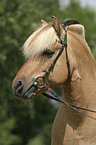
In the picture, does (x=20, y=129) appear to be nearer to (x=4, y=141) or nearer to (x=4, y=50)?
(x=4, y=141)

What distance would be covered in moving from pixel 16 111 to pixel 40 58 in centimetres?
1447

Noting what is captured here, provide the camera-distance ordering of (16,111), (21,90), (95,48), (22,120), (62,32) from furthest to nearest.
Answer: (22,120) → (16,111) → (95,48) → (62,32) → (21,90)

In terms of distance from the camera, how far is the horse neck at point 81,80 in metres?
2.98

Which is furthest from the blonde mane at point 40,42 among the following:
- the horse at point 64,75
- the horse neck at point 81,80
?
the horse neck at point 81,80

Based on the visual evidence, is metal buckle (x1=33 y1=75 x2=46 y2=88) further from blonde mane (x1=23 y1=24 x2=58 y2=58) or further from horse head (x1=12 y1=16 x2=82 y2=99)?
blonde mane (x1=23 y1=24 x2=58 y2=58)

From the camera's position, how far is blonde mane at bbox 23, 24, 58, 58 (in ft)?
9.37

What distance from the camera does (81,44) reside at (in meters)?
3.11

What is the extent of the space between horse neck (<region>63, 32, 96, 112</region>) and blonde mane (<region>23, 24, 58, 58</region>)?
0.28 m

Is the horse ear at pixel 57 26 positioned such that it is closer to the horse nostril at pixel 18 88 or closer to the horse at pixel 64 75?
the horse at pixel 64 75

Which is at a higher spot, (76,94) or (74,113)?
(76,94)

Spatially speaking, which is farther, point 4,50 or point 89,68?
point 4,50

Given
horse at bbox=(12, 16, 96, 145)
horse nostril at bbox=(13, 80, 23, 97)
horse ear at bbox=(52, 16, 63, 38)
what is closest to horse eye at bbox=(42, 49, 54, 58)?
horse at bbox=(12, 16, 96, 145)

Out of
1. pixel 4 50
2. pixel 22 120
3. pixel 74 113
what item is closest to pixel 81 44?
pixel 74 113

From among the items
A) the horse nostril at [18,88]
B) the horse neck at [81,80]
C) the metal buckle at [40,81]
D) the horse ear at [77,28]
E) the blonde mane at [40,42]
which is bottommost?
the horse neck at [81,80]
